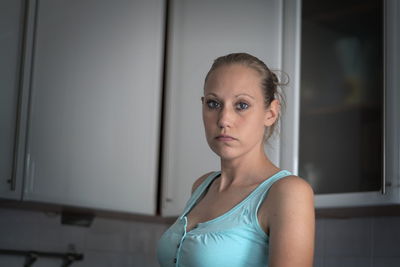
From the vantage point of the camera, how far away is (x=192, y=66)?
2316 mm

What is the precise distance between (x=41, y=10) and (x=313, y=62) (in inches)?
35.3

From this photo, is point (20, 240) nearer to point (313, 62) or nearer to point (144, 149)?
point (144, 149)

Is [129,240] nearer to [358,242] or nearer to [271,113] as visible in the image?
[358,242]

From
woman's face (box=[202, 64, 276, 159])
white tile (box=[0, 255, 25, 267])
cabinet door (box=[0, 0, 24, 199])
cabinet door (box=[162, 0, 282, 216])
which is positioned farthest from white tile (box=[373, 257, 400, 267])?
white tile (box=[0, 255, 25, 267])

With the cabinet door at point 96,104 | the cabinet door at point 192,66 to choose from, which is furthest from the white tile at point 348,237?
the cabinet door at point 96,104

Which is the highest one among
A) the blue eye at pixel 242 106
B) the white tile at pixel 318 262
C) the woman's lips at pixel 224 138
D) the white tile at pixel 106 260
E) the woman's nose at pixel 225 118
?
the blue eye at pixel 242 106

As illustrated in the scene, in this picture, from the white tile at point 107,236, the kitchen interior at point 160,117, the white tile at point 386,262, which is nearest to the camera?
the kitchen interior at point 160,117

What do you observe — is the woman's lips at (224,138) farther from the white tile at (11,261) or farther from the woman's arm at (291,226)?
the white tile at (11,261)

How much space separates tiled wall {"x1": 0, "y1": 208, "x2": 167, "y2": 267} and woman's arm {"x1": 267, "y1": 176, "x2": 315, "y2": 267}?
4.81 feet

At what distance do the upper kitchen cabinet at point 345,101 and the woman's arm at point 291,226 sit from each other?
58 centimetres

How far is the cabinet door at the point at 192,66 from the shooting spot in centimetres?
215

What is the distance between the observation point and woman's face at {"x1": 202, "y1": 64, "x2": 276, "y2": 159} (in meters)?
1.30

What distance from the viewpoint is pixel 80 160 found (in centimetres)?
216

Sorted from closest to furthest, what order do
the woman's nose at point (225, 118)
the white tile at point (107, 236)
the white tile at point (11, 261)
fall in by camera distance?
the woman's nose at point (225, 118) < the white tile at point (11, 261) < the white tile at point (107, 236)
